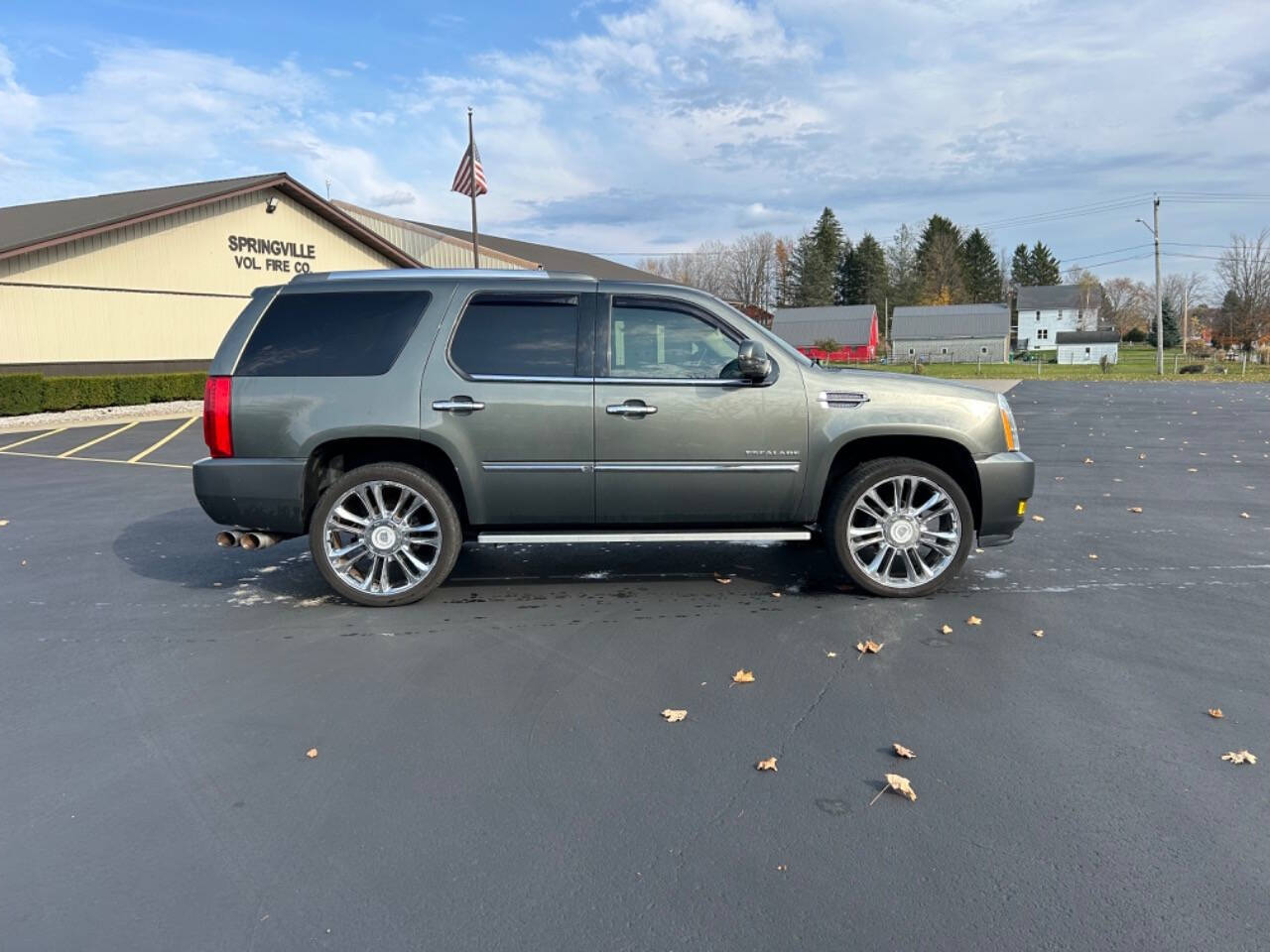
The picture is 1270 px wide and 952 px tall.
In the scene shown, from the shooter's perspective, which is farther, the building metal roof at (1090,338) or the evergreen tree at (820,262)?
the evergreen tree at (820,262)

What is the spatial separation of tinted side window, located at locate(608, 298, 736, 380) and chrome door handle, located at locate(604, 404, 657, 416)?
0.21m

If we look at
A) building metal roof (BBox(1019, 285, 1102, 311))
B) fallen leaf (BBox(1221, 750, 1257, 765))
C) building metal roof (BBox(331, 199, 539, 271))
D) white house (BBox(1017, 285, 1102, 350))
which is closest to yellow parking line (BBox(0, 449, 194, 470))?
fallen leaf (BBox(1221, 750, 1257, 765))

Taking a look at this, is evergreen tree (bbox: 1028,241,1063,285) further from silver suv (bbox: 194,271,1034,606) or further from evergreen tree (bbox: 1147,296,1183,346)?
silver suv (bbox: 194,271,1034,606)

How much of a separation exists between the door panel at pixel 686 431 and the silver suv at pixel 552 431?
0.04 feet

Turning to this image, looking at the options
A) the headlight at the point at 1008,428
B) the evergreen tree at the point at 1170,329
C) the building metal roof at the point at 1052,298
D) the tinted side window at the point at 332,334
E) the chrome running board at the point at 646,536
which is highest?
the building metal roof at the point at 1052,298

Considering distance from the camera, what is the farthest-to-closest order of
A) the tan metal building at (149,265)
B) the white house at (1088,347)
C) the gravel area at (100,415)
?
the white house at (1088,347) → the tan metal building at (149,265) → the gravel area at (100,415)

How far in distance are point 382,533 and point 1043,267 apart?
127 meters

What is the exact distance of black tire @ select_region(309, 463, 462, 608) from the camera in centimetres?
518

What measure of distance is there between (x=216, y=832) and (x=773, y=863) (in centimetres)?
185

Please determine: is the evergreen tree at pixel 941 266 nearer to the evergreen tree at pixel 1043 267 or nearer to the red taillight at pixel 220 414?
the evergreen tree at pixel 1043 267

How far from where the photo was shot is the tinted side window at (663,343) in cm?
523

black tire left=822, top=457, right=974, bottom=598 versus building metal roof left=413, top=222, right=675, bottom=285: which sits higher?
building metal roof left=413, top=222, right=675, bottom=285

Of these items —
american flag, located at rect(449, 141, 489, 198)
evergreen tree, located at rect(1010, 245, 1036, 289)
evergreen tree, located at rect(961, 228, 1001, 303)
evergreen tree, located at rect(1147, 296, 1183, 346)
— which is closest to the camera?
american flag, located at rect(449, 141, 489, 198)

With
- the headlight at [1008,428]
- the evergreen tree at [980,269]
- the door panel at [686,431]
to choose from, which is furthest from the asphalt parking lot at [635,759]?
the evergreen tree at [980,269]
